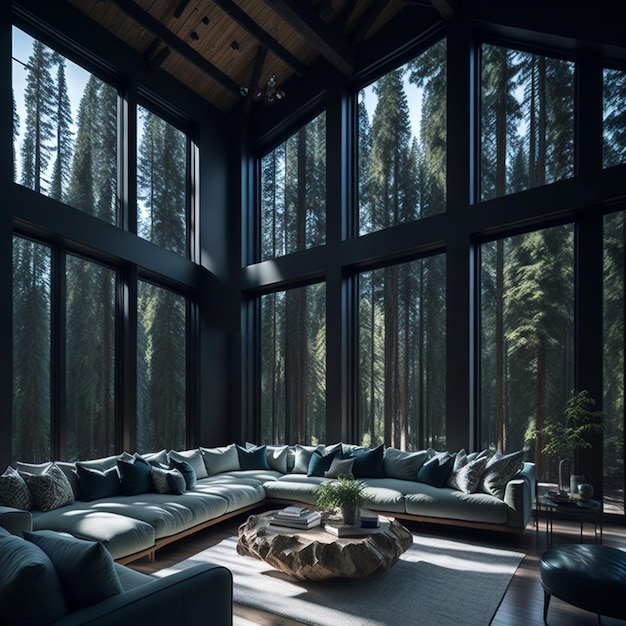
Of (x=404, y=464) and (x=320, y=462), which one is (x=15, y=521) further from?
(x=404, y=464)

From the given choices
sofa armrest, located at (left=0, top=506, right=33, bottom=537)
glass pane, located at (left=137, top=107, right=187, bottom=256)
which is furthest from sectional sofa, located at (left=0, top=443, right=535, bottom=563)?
glass pane, located at (left=137, top=107, right=187, bottom=256)

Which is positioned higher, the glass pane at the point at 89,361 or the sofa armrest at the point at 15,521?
the glass pane at the point at 89,361

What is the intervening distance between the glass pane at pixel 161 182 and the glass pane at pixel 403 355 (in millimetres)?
2982

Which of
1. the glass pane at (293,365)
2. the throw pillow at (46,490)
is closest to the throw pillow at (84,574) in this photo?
the throw pillow at (46,490)

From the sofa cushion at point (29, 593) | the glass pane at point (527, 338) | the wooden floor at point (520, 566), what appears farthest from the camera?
the glass pane at point (527, 338)

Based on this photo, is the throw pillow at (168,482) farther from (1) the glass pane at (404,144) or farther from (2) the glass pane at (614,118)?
(2) the glass pane at (614,118)

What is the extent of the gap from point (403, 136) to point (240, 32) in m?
2.80

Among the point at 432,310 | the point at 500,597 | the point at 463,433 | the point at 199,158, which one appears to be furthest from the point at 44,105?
the point at 500,597

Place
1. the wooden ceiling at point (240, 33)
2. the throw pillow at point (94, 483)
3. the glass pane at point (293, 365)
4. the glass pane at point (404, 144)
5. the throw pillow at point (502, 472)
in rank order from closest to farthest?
the throw pillow at point (94, 483)
the throw pillow at point (502, 472)
the wooden ceiling at point (240, 33)
the glass pane at point (404, 144)
the glass pane at point (293, 365)

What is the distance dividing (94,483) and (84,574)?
3.02m

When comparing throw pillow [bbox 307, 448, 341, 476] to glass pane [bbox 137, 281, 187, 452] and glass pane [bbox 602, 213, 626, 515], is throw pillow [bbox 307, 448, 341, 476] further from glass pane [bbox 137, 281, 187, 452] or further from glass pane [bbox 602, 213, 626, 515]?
glass pane [bbox 602, 213, 626, 515]

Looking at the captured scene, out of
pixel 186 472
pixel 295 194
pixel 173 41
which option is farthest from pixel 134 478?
pixel 173 41

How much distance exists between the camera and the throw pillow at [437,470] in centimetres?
547

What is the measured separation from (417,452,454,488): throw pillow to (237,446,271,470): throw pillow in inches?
85.5
